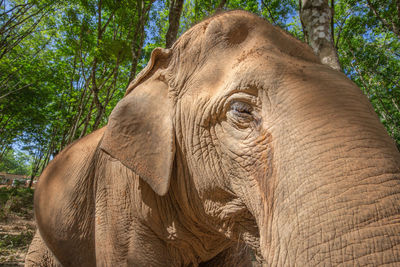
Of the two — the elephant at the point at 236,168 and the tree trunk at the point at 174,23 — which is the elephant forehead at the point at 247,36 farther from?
the tree trunk at the point at 174,23

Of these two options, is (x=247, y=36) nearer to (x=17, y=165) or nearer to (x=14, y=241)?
(x=14, y=241)

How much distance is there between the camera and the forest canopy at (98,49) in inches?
393

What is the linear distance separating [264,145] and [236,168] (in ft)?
0.71

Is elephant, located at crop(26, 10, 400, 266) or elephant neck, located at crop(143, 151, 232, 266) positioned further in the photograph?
elephant neck, located at crop(143, 151, 232, 266)

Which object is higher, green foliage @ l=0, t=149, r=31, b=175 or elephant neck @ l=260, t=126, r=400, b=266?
green foliage @ l=0, t=149, r=31, b=175

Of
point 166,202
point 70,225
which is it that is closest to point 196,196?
point 166,202

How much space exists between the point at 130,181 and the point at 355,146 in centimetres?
153

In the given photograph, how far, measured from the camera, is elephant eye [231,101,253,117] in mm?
1425

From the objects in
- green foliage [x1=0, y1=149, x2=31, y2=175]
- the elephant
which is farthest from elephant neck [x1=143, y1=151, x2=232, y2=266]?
green foliage [x1=0, y1=149, x2=31, y2=175]

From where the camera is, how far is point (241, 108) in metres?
1.44

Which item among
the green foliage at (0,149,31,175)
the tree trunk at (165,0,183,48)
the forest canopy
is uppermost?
the green foliage at (0,149,31,175)

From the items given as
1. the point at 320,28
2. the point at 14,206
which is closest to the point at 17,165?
the point at 14,206

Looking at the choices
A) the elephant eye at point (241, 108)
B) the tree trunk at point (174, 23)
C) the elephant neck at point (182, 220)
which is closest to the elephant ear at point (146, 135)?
the elephant neck at point (182, 220)

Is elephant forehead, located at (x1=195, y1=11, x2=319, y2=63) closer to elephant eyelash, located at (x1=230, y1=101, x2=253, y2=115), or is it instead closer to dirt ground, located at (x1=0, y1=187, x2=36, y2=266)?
elephant eyelash, located at (x1=230, y1=101, x2=253, y2=115)
